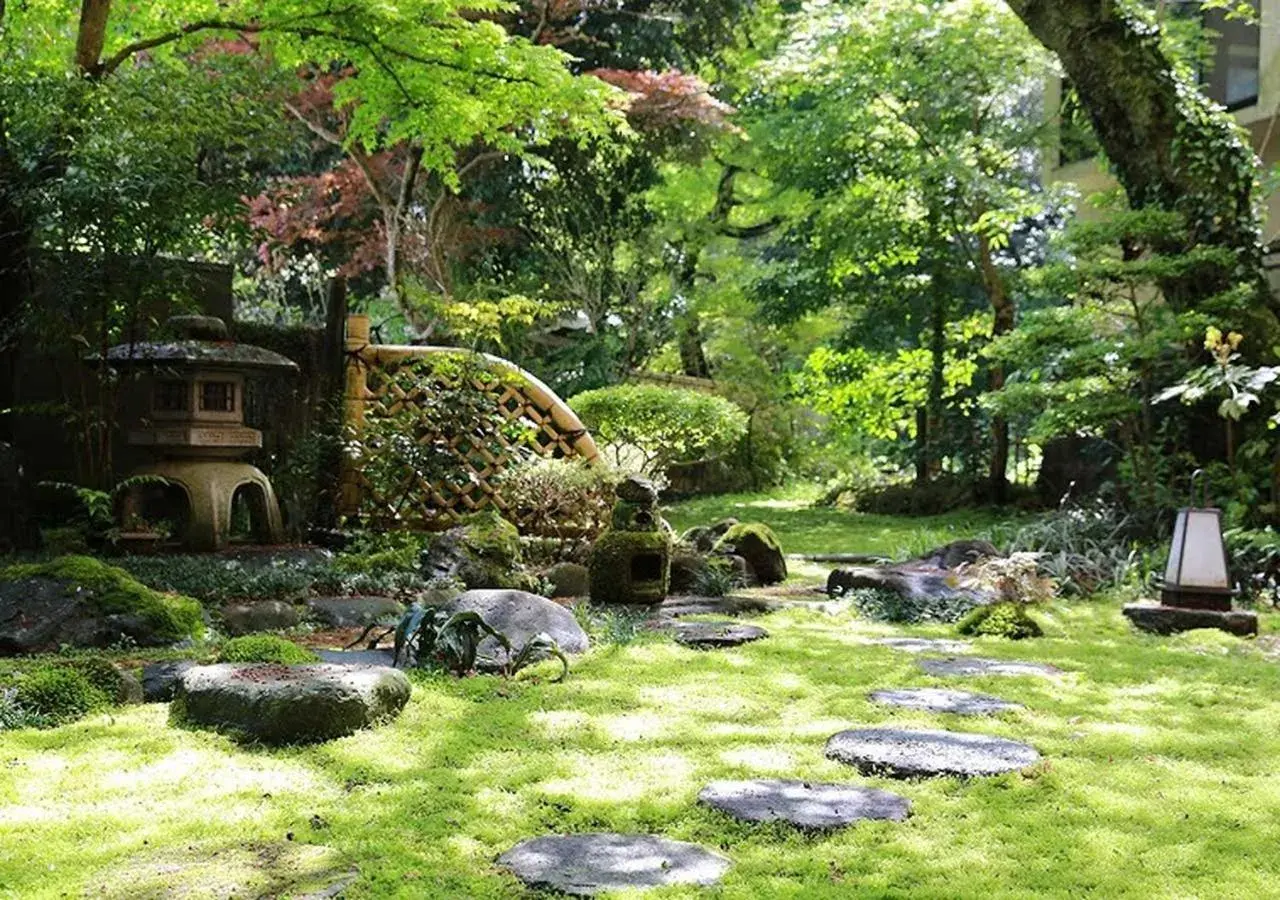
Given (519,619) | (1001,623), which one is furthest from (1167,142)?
(519,619)

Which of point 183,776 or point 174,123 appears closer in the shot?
point 183,776

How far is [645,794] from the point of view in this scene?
9.85 feet

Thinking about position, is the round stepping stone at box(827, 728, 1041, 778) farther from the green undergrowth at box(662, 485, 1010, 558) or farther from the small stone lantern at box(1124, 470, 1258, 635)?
the green undergrowth at box(662, 485, 1010, 558)

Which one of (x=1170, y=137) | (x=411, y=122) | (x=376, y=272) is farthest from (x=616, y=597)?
(x=376, y=272)

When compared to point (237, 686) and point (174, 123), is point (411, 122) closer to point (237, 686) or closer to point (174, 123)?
point (174, 123)

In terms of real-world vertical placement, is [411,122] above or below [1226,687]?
above

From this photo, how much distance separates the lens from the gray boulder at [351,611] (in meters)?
5.83

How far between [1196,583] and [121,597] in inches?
206

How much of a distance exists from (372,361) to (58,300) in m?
2.58

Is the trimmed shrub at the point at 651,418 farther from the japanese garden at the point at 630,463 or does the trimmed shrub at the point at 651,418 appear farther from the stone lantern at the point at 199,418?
the stone lantern at the point at 199,418

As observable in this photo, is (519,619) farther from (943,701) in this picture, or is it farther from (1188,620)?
(1188,620)

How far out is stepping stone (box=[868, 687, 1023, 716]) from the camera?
4.06m

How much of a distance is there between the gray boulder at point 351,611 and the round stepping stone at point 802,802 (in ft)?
10.4

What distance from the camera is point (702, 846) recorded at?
261 centimetres
